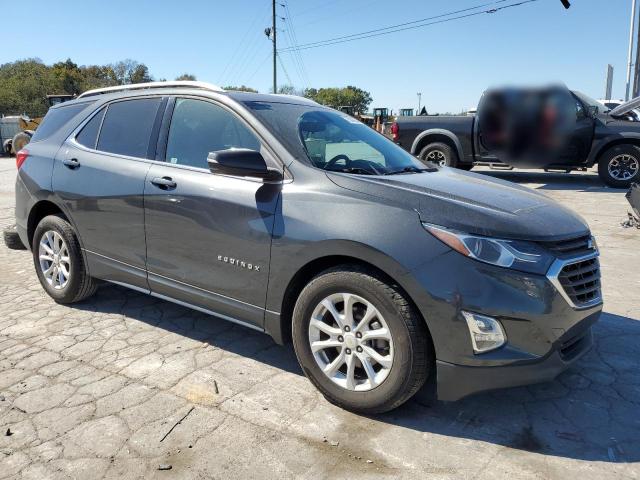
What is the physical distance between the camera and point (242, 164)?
293cm

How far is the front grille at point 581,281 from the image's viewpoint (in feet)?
8.29

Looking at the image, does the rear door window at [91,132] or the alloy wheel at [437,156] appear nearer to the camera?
the rear door window at [91,132]

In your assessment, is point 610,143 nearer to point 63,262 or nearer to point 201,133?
point 201,133

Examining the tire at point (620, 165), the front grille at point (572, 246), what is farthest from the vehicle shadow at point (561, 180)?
the front grille at point (572, 246)

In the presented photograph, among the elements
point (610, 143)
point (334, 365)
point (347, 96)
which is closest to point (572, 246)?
point (334, 365)

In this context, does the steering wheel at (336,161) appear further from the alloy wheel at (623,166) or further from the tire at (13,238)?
the alloy wheel at (623,166)

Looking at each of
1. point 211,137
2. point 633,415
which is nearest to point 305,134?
point 211,137

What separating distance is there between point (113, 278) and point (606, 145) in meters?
10.4

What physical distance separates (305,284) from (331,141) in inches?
42.8

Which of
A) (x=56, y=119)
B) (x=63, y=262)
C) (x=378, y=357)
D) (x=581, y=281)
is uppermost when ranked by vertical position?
(x=56, y=119)

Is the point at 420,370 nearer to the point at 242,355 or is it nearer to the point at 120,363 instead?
the point at 242,355

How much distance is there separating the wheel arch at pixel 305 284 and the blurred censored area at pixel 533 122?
27.1 feet

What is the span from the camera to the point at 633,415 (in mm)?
2812

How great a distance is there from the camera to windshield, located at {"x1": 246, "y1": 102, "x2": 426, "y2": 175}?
316 centimetres
